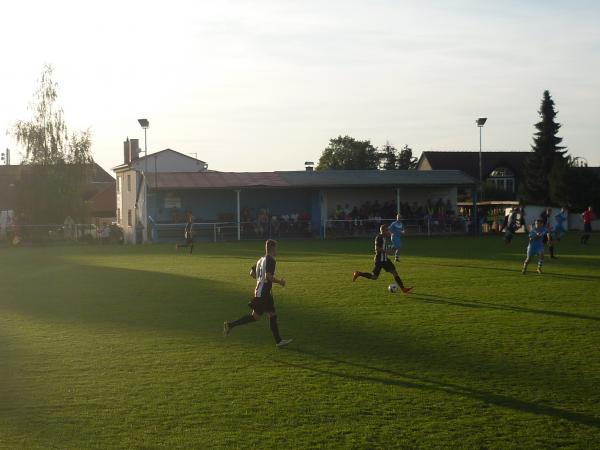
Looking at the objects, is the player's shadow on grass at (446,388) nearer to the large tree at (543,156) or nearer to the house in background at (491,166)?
the large tree at (543,156)

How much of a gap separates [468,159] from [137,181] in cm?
4930

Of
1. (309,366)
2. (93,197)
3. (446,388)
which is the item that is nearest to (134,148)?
(93,197)

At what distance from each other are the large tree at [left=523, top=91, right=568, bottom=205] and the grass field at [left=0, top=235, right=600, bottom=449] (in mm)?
49169

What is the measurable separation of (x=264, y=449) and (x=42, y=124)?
56.7m

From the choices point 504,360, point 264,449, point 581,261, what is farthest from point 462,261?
point 264,449

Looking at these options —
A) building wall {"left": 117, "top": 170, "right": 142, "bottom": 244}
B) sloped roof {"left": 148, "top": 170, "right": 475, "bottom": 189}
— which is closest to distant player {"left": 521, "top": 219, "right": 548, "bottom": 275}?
sloped roof {"left": 148, "top": 170, "right": 475, "bottom": 189}

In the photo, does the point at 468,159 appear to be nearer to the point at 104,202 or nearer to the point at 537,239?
the point at 104,202

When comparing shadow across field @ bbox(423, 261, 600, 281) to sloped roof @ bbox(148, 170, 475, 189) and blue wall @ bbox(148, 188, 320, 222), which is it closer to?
sloped roof @ bbox(148, 170, 475, 189)

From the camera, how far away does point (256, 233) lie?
48.9 meters

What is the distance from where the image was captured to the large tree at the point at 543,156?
70.0 metres

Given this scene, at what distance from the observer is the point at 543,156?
74.9m

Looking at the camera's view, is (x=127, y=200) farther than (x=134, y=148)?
No

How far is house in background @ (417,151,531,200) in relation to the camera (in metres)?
82.7

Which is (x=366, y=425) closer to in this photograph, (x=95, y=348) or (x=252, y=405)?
(x=252, y=405)
